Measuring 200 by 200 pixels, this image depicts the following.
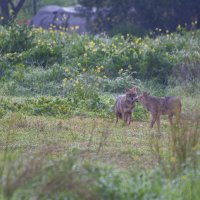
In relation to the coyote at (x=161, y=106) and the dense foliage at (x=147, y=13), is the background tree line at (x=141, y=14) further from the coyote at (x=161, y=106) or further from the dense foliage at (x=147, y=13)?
the coyote at (x=161, y=106)

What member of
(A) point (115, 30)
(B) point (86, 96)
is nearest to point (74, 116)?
(B) point (86, 96)

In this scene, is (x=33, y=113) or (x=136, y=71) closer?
(x=33, y=113)

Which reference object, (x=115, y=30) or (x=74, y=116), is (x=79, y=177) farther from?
(x=115, y=30)

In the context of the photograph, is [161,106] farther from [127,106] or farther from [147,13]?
[147,13]

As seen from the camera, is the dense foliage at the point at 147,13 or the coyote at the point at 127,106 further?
the dense foliage at the point at 147,13

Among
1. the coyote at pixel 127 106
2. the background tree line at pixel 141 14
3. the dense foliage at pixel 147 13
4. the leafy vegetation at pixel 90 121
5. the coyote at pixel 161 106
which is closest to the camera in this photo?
the leafy vegetation at pixel 90 121

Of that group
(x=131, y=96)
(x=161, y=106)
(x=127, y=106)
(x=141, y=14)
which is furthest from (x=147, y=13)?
(x=161, y=106)

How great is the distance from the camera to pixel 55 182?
26.7 feet

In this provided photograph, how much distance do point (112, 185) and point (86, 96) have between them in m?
9.57

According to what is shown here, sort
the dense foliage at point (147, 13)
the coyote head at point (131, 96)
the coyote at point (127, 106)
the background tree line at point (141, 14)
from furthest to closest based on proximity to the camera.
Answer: the dense foliage at point (147, 13), the background tree line at point (141, 14), the coyote head at point (131, 96), the coyote at point (127, 106)

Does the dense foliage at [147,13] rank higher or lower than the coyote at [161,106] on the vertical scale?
lower

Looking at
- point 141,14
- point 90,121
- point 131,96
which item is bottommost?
point 141,14

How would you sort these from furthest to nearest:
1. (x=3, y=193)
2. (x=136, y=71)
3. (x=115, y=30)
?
(x=115, y=30), (x=136, y=71), (x=3, y=193)

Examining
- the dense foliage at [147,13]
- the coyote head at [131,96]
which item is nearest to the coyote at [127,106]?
the coyote head at [131,96]
